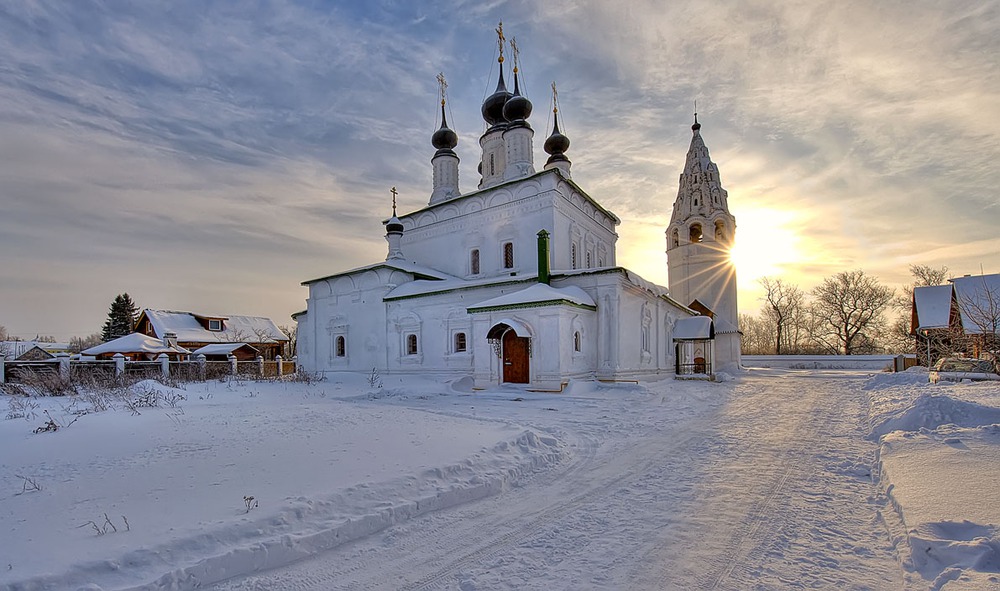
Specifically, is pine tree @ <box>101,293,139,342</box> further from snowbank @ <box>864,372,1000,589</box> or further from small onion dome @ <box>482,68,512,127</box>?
snowbank @ <box>864,372,1000,589</box>

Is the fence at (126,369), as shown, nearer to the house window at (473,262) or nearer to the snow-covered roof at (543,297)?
the house window at (473,262)

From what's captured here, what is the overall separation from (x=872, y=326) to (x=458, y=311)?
40.4m

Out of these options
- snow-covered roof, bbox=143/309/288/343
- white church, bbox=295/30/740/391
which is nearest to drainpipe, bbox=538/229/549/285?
white church, bbox=295/30/740/391

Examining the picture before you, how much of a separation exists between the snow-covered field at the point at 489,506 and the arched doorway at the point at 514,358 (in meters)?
7.97

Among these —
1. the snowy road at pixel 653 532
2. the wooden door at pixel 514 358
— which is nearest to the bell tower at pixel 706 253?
the wooden door at pixel 514 358

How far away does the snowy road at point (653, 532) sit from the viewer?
10.1 ft

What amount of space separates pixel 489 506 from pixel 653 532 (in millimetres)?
1534

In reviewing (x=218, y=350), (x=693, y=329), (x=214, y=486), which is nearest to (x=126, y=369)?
(x=218, y=350)

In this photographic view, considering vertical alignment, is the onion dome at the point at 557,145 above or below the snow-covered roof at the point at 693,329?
above

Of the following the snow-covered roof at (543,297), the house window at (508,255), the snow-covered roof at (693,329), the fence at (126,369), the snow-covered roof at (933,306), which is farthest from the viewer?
the snow-covered roof at (933,306)

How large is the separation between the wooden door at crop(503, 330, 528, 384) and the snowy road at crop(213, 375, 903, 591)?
8732mm

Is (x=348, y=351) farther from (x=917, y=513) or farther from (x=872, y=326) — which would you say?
(x=872, y=326)

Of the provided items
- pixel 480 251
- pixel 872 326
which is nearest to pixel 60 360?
pixel 480 251

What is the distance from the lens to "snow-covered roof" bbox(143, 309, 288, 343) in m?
34.2
